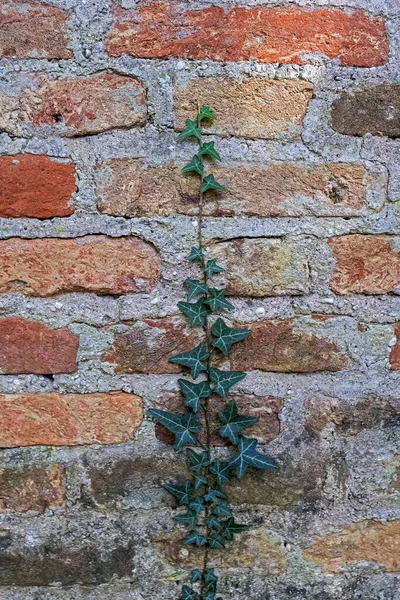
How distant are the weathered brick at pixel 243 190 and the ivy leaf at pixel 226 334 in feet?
0.61

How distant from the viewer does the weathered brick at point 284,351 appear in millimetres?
898

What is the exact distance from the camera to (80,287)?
0.87m

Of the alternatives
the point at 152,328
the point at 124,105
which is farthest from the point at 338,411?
the point at 124,105

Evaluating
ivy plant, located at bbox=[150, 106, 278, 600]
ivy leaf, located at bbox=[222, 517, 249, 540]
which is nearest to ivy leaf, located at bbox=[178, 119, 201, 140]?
ivy plant, located at bbox=[150, 106, 278, 600]

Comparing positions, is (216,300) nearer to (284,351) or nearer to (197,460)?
(284,351)

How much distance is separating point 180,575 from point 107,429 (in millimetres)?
289

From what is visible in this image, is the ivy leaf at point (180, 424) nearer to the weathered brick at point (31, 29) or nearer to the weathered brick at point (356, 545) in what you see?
the weathered brick at point (356, 545)

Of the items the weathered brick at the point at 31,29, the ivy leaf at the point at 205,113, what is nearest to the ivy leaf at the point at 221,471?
the ivy leaf at the point at 205,113

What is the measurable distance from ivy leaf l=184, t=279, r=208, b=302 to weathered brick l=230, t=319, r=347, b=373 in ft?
0.34

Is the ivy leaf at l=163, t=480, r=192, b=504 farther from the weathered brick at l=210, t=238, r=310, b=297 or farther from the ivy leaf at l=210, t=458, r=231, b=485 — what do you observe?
the weathered brick at l=210, t=238, r=310, b=297

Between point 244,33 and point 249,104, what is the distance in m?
0.11

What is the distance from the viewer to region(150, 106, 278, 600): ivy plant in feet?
2.87

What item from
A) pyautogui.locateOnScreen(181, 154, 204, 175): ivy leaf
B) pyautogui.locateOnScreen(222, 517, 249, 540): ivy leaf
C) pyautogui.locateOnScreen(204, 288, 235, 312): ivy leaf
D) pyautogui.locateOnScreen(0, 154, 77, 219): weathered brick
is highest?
pyautogui.locateOnScreen(181, 154, 204, 175): ivy leaf

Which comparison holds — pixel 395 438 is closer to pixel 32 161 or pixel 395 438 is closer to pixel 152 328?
pixel 152 328
